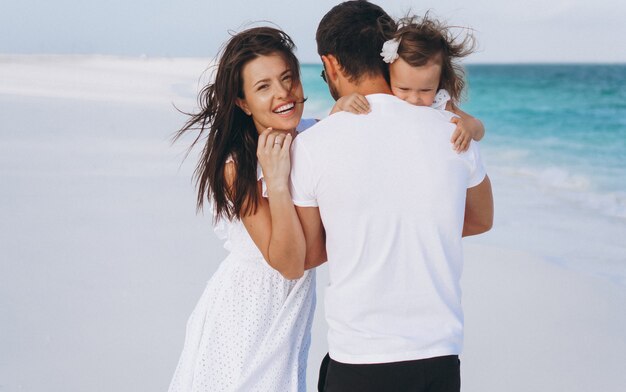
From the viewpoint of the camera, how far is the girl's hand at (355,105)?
2.19 meters

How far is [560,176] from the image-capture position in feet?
41.6

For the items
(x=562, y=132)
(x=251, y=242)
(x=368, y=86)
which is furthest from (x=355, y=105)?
(x=562, y=132)

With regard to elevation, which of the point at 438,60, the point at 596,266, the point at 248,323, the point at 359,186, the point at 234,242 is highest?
the point at 438,60

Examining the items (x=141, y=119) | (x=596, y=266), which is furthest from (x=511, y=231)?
(x=141, y=119)

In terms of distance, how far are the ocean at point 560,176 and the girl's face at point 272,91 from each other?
500mm

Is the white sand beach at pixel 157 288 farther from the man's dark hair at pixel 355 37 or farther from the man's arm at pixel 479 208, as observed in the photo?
the man's dark hair at pixel 355 37

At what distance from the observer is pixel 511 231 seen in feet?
24.6

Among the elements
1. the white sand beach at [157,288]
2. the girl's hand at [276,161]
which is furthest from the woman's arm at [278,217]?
the white sand beach at [157,288]

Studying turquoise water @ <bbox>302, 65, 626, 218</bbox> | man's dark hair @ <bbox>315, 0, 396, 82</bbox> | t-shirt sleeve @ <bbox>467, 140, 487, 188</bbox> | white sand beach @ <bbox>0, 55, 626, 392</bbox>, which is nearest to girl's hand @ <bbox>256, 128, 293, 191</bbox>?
man's dark hair @ <bbox>315, 0, 396, 82</bbox>

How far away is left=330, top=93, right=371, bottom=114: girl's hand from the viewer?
219 centimetres

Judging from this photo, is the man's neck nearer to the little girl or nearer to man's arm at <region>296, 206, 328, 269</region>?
the little girl

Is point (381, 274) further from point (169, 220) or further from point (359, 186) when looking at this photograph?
point (169, 220)

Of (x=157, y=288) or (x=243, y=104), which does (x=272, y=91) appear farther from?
(x=157, y=288)

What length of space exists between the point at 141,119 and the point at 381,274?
13997 mm
